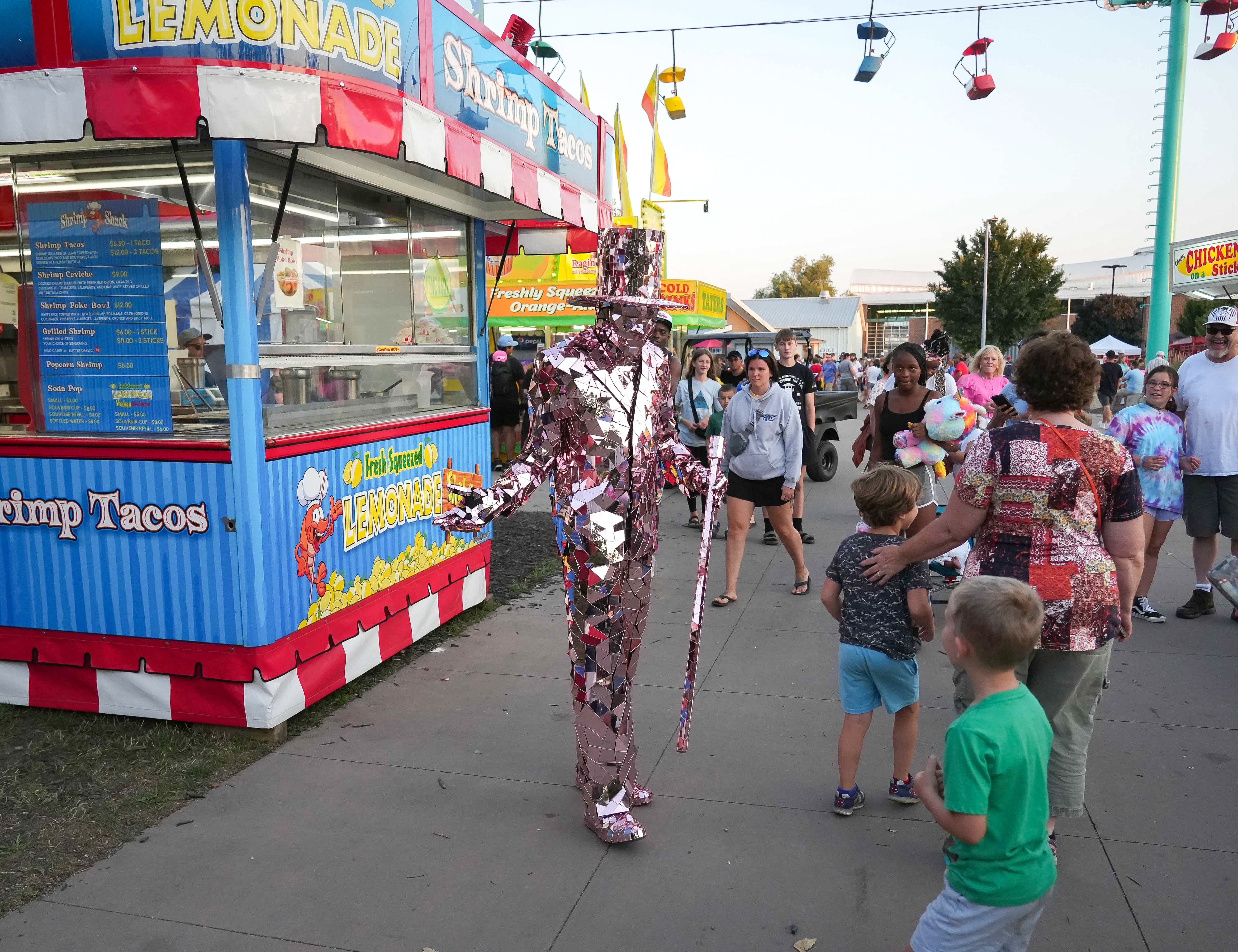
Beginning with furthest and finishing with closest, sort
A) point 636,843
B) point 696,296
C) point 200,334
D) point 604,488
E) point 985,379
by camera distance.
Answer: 1. point 696,296
2. point 985,379
3. point 200,334
4. point 636,843
5. point 604,488

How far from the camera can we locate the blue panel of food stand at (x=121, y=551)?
3727 millimetres

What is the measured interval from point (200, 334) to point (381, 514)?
1.23m

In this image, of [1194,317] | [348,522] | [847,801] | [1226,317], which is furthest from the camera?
[1194,317]

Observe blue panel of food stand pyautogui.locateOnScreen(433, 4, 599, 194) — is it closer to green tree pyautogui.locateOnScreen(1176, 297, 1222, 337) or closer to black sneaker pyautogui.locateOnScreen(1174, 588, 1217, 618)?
black sneaker pyautogui.locateOnScreen(1174, 588, 1217, 618)

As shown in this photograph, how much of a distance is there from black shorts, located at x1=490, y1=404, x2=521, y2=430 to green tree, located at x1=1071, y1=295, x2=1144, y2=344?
159ft

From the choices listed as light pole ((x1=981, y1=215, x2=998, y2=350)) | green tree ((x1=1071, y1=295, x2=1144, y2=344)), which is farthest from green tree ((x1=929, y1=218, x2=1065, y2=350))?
green tree ((x1=1071, y1=295, x2=1144, y2=344))

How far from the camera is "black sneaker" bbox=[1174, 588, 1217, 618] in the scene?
561 cm

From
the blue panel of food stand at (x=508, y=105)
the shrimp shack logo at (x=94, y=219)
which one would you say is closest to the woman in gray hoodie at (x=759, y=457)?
the blue panel of food stand at (x=508, y=105)

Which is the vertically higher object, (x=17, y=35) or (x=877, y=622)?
(x=17, y=35)

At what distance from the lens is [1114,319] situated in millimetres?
52562

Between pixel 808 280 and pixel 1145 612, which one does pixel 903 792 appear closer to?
pixel 1145 612

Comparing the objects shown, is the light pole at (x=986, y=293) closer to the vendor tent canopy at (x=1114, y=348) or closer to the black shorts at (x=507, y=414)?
the vendor tent canopy at (x=1114, y=348)

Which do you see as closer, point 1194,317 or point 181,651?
point 181,651

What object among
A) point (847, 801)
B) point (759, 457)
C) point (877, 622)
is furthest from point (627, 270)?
point (759, 457)
